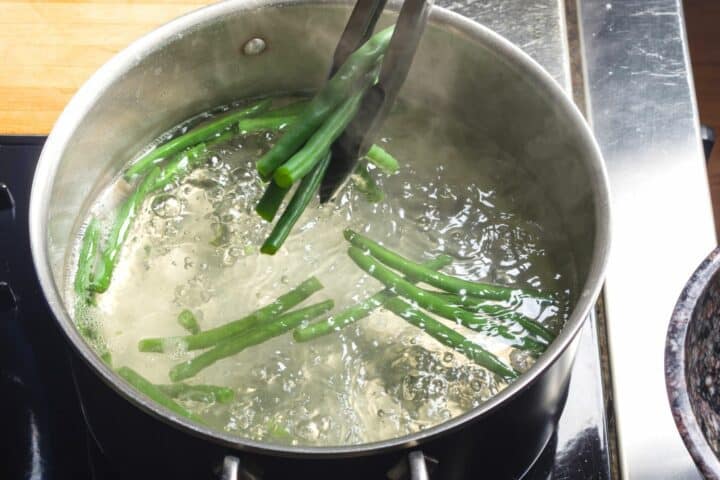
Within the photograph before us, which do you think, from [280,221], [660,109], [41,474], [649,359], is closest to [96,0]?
[280,221]

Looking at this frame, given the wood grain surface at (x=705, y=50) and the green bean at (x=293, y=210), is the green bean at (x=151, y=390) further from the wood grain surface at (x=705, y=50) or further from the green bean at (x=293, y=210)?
the wood grain surface at (x=705, y=50)

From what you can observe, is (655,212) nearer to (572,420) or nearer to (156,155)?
(572,420)

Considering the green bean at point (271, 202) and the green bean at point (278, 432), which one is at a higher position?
the green bean at point (271, 202)

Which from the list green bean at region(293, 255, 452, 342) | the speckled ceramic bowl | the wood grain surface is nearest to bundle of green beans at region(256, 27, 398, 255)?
green bean at region(293, 255, 452, 342)

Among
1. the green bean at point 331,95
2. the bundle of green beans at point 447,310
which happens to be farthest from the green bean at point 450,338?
the green bean at point 331,95

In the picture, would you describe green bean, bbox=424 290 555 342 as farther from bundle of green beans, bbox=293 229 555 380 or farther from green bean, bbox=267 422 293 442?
green bean, bbox=267 422 293 442
